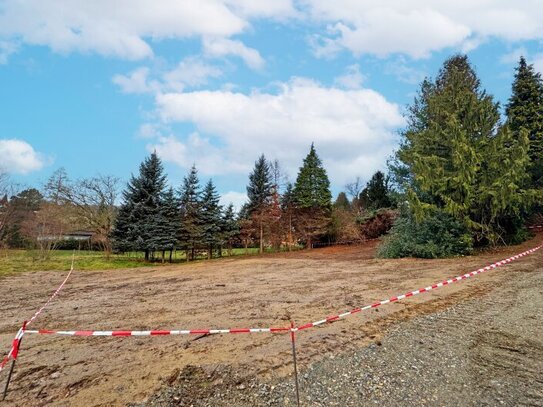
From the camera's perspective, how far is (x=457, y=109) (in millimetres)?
18469

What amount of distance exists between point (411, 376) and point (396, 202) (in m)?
17.2

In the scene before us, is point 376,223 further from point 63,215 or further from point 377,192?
point 63,215

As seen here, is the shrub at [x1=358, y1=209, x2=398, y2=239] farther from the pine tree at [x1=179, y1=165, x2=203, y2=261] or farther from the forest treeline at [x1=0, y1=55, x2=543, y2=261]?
the pine tree at [x1=179, y1=165, x2=203, y2=261]

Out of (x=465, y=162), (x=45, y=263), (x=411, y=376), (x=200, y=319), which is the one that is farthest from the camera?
(x=45, y=263)

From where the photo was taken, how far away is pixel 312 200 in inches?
1340

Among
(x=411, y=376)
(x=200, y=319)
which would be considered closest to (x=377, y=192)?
(x=200, y=319)

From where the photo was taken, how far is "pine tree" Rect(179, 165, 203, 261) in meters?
28.0

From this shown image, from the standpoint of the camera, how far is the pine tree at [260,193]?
33.3 m

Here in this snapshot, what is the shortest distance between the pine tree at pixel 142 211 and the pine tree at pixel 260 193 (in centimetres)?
936

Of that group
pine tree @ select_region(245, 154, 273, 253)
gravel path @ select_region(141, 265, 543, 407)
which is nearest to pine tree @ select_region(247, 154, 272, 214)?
pine tree @ select_region(245, 154, 273, 253)

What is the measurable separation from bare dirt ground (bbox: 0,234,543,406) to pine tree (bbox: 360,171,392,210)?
74.8ft

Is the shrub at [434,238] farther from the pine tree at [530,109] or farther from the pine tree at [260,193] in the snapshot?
the pine tree at [260,193]

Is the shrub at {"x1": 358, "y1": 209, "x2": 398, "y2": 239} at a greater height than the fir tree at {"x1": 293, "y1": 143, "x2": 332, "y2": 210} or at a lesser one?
lesser

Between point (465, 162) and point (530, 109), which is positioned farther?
point (530, 109)
